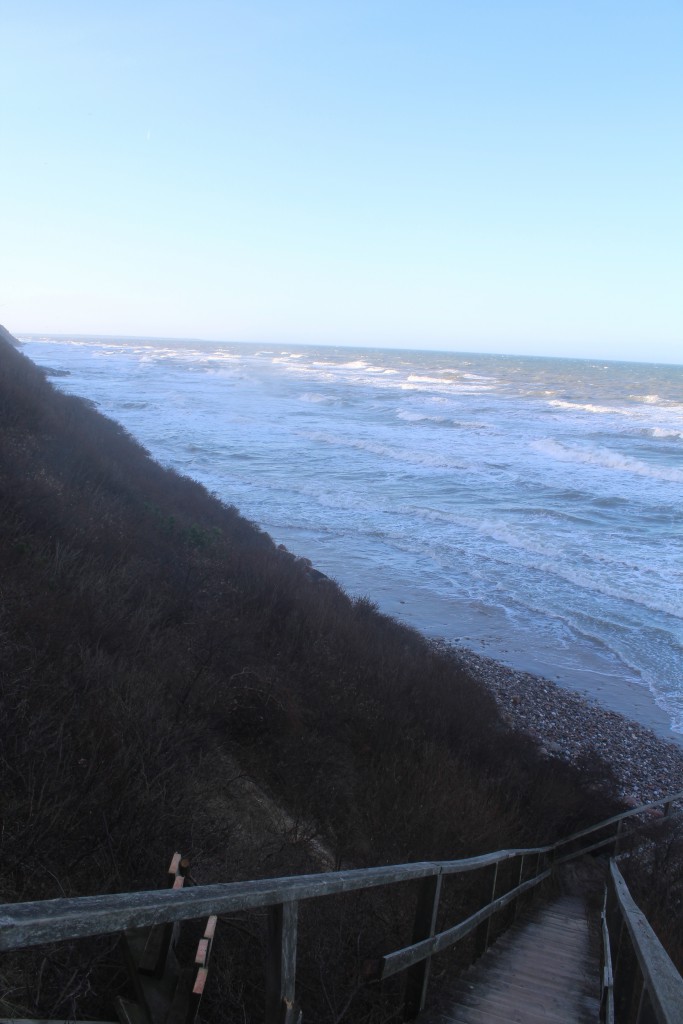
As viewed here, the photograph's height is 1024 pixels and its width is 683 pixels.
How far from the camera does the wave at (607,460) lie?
131 feet

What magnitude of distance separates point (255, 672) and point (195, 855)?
3.69m

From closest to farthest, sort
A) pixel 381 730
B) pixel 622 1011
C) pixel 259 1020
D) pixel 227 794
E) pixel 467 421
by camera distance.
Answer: pixel 259 1020
pixel 622 1011
pixel 227 794
pixel 381 730
pixel 467 421

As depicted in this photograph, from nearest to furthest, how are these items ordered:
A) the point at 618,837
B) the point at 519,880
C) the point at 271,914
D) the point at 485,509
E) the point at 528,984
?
the point at 271,914 < the point at 528,984 < the point at 519,880 < the point at 618,837 < the point at 485,509

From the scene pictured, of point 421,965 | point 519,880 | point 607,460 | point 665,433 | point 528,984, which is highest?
point 665,433

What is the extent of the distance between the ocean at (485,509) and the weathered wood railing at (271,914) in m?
13.0

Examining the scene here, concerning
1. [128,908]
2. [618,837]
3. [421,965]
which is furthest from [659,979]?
[618,837]

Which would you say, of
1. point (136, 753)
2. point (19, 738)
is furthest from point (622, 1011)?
point (19, 738)

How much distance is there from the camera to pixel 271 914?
211cm

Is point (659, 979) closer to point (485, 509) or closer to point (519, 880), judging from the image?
point (519, 880)

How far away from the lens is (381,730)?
870cm

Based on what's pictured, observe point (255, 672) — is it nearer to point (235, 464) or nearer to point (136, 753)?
point (136, 753)

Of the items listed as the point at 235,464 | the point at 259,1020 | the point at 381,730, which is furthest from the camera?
the point at 235,464

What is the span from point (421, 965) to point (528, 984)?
1380 mm

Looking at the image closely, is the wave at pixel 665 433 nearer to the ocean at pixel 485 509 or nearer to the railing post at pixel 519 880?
the ocean at pixel 485 509
